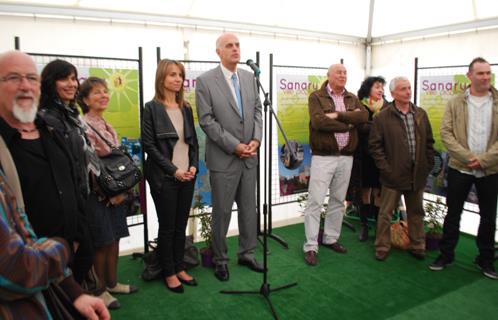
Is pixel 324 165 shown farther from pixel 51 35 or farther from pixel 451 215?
pixel 51 35

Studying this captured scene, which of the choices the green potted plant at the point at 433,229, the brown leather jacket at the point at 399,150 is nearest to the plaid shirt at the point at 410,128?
the brown leather jacket at the point at 399,150

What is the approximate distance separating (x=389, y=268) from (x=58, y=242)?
311 centimetres

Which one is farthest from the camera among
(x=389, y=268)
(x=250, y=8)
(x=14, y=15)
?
(x=250, y=8)

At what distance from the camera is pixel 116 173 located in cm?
277

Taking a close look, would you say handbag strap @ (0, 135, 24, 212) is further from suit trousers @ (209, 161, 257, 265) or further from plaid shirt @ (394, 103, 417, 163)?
plaid shirt @ (394, 103, 417, 163)

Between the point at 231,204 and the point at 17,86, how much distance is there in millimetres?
2263

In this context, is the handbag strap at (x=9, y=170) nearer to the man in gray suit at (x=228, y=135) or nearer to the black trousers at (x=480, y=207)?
the man in gray suit at (x=228, y=135)

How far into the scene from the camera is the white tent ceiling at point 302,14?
3.66 meters

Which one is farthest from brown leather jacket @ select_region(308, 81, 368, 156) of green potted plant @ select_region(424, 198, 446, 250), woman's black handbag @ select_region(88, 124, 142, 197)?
woman's black handbag @ select_region(88, 124, 142, 197)

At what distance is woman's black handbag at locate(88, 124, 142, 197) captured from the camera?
2.72 metres

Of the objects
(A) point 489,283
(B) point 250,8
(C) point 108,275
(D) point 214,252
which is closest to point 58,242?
(C) point 108,275

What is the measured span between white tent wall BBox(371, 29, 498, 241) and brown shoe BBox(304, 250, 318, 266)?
6.45ft

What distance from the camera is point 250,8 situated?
4441 mm

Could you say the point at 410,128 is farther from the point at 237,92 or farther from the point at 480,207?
the point at 237,92
